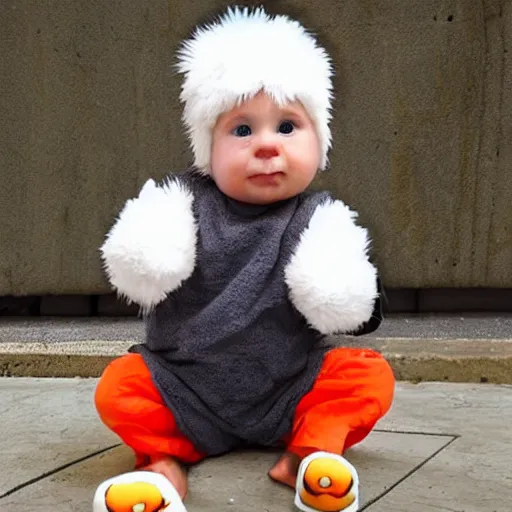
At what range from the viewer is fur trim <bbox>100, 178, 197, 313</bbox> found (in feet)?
2.93

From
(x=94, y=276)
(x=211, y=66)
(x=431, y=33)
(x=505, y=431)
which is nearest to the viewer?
(x=211, y=66)

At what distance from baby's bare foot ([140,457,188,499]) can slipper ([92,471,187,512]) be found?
0.06 meters

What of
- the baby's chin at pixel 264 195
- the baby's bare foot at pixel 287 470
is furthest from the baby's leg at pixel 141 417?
the baby's chin at pixel 264 195

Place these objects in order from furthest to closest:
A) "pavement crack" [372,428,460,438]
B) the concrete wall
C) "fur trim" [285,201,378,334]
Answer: the concrete wall
"pavement crack" [372,428,460,438]
"fur trim" [285,201,378,334]

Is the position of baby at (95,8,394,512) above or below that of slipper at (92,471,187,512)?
above

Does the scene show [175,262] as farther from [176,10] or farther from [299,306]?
[176,10]

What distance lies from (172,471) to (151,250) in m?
0.24

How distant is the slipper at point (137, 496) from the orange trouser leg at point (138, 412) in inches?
4.1

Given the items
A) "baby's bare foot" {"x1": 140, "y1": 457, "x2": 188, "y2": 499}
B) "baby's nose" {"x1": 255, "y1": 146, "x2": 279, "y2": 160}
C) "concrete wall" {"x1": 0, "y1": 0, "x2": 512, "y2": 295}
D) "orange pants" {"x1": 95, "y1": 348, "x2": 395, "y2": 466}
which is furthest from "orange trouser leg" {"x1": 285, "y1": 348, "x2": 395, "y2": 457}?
"concrete wall" {"x1": 0, "y1": 0, "x2": 512, "y2": 295}

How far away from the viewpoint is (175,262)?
0.90 m

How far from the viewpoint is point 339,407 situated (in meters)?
0.90

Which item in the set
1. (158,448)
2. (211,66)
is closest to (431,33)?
(211,66)

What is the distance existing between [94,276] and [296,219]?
0.82 metres

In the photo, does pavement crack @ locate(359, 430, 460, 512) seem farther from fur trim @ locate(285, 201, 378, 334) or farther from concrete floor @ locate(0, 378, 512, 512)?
fur trim @ locate(285, 201, 378, 334)
